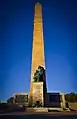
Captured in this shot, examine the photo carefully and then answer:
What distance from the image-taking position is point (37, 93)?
18.8m

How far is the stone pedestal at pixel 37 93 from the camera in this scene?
61.5ft

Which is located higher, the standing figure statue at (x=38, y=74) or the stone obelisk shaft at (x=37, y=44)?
the stone obelisk shaft at (x=37, y=44)

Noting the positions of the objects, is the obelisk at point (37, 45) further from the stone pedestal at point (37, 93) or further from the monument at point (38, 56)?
the stone pedestal at point (37, 93)

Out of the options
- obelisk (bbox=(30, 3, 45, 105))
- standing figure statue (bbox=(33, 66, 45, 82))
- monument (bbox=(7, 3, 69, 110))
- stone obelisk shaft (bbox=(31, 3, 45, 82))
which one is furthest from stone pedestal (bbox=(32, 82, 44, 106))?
stone obelisk shaft (bbox=(31, 3, 45, 82))

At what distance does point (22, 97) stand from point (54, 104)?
118 inches

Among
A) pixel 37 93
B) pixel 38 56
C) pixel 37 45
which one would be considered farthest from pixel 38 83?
pixel 37 45

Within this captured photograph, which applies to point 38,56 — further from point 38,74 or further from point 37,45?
point 38,74

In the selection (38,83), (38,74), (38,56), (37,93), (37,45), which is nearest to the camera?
(37,93)

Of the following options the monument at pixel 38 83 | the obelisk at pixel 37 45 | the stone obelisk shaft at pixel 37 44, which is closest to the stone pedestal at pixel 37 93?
the monument at pixel 38 83

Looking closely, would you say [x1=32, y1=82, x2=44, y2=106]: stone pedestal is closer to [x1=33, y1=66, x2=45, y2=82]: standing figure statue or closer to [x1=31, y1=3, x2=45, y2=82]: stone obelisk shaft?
[x1=33, y1=66, x2=45, y2=82]: standing figure statue

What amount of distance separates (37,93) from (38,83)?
2.55 feet

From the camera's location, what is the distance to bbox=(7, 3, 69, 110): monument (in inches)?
742

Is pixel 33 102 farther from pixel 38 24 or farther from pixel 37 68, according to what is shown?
pixel 38 24

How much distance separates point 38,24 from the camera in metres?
22.1
